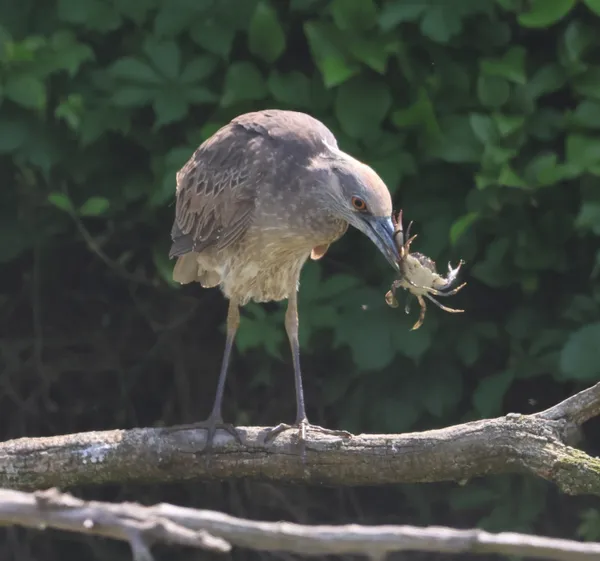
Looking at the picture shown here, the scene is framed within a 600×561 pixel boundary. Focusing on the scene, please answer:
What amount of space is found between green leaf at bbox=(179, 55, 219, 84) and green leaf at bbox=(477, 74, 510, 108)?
833 mm

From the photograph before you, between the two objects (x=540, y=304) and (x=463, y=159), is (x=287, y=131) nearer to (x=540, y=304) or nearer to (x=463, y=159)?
(x=463, y=159)

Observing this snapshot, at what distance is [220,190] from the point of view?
3189mm

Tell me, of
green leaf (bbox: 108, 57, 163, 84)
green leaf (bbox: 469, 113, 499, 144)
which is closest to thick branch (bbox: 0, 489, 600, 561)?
green leaf (bbox: 469, 113, 499, 144)

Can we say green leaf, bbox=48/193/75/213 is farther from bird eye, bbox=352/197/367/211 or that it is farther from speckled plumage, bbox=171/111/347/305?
bird eye, bbox=352/197/367/211

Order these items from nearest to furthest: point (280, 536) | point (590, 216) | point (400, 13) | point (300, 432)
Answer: point (280, 536), point (300, 432), point (590, 216), point (400, 13)

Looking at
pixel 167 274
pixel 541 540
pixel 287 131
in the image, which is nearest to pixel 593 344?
pixel 287 131

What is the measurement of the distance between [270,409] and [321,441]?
4.07 feet

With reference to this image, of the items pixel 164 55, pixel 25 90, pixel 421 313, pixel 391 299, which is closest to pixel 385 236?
pixel 391 299

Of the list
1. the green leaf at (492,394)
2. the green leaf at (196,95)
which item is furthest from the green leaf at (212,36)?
the green leaf at (492,394)

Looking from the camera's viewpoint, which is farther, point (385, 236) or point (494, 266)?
point (494, 266)

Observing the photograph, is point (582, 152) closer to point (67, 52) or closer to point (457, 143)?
point (457, 143)

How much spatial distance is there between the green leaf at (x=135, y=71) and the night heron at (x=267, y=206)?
10.0 inches

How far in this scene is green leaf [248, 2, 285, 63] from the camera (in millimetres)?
3137

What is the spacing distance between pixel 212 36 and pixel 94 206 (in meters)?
0.65
